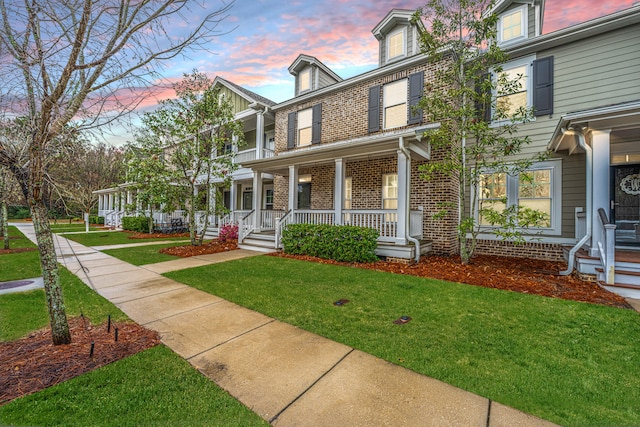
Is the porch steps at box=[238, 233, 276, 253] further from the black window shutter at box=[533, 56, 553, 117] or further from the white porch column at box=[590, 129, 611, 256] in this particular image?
the black window shutter at box=[533, 56, 553, 117]

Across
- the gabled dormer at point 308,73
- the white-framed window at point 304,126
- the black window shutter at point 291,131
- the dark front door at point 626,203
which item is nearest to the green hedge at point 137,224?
the black window shutter at point 291,131

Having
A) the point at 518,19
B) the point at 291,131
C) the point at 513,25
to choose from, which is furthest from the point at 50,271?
the point at 518,19

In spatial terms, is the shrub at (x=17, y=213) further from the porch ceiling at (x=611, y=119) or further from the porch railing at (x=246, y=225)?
the porch ceiling at (x=611, y=119)

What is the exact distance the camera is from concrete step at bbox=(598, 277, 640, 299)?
4.65 meters

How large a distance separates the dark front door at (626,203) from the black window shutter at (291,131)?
10.3 metres

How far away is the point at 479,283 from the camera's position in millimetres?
5352

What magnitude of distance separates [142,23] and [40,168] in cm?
166

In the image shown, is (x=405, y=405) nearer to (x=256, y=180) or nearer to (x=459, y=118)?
(x=459, y=118)

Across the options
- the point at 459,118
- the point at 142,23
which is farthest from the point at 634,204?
the point at 142,23

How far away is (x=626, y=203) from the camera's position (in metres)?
7.07

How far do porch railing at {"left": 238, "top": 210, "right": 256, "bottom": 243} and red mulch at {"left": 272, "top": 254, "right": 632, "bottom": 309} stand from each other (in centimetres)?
264

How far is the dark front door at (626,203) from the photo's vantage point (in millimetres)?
6914

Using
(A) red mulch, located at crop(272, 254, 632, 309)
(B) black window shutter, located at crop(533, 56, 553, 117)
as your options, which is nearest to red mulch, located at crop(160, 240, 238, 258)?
(A) red mulch, located at crop(272, 254, 632, 309)

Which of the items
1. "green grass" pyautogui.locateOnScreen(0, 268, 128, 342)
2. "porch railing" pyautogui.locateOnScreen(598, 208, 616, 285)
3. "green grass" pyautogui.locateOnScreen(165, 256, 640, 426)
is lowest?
"green grass" pyautogui.locateOnScreen(0, 268, 128, 342)
